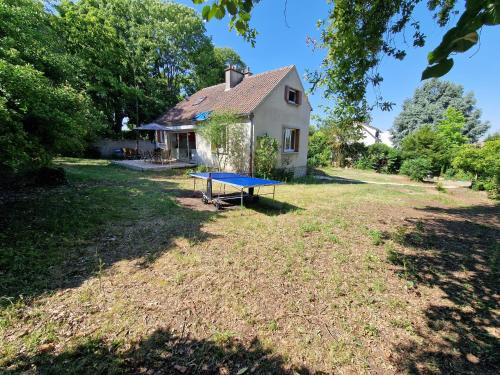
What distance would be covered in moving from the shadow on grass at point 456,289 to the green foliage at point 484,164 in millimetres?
Result: 6728

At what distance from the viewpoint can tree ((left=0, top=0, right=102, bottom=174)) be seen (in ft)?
12.3

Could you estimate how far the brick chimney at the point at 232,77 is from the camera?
54.9ft

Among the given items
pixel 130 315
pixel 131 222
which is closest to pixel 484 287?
pixel 130 315

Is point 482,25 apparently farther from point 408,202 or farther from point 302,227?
point 408,202

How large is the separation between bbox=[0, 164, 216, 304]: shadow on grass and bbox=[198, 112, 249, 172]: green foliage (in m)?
6.11

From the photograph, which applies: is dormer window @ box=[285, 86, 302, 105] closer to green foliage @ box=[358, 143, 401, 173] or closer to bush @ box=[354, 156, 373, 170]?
green foliage @ box=[358, 143, 401, 173]

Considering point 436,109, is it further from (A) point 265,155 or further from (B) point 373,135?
(A) point 265,155

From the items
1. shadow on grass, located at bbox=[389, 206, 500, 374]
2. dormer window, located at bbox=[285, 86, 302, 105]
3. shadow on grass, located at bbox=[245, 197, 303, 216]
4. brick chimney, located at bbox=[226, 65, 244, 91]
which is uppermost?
brick chimney, located at bbox=[226, 65, 244, 91]

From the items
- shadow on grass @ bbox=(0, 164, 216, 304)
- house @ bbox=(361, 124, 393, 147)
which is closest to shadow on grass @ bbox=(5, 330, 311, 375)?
shadow on grass @ bbox=(0, 164, 216, 304)

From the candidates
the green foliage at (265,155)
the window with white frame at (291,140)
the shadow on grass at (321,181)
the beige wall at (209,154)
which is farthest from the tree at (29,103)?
the window with white frame at (291,140)

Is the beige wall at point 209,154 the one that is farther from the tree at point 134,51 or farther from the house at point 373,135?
the house at point 373,135

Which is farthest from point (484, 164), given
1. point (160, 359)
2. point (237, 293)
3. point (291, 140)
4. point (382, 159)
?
point (160, 359)

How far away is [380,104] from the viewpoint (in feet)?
18.8

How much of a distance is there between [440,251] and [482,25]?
5456mm
